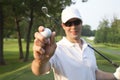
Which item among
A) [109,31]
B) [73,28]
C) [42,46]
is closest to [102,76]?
[73,28]

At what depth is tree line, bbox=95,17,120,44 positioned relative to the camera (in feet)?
256

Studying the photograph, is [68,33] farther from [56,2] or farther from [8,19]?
[8,19]

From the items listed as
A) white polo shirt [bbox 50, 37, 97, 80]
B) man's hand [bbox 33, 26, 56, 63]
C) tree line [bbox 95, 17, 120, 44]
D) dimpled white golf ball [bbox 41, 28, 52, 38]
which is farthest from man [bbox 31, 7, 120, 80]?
tree line [bbox 95, 17, 120, 44]

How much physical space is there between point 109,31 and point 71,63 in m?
78.5

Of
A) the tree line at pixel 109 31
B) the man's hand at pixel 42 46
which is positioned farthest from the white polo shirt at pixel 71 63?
the tree line at pixel 109 31

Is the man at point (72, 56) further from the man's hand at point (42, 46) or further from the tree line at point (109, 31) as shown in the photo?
the tree line at point (109, 31)

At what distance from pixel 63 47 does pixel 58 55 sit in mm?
159

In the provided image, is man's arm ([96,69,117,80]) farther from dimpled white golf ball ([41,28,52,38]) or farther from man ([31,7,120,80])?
dimpled white golf ball ([41,28,52,38])

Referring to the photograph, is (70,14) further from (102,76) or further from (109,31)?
(109,31)

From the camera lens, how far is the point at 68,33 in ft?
12.5

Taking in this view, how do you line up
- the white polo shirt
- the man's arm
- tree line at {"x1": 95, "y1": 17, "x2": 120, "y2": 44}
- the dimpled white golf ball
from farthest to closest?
tree line at {"x1": 95, "y1": 17, "x2": 120, "y2": 44} < the man's arm < the white polo shirt < the dimpled white golf ball

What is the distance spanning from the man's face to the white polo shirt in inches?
3.3

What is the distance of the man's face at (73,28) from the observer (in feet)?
12.3

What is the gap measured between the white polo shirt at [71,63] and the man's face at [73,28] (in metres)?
0.08
